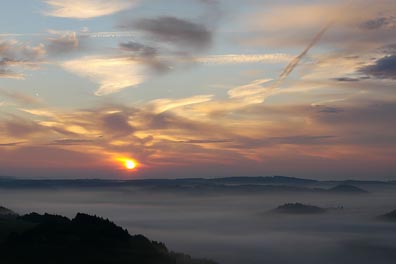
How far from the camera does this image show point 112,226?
195125 mm

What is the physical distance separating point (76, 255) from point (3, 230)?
46893mm

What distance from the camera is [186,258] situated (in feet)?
653

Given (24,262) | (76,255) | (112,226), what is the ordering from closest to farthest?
(24,262)
(76,255)
(112,226)

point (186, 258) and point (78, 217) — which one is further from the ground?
point (78, 217)

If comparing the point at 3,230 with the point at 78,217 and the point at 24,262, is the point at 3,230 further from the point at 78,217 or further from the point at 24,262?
the point at 24,262

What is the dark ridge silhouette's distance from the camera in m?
161

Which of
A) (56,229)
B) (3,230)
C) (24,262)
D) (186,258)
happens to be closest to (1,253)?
(24,262)

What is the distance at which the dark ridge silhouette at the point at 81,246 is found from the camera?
529 ft

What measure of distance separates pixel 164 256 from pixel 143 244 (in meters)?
11.7

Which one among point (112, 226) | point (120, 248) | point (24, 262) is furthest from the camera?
point (112, 226)

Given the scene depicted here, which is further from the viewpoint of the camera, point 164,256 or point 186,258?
point 186,258

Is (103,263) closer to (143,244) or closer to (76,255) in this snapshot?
(76,255)

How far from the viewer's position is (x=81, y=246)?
568ft

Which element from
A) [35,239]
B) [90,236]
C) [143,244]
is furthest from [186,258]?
[35,239]
